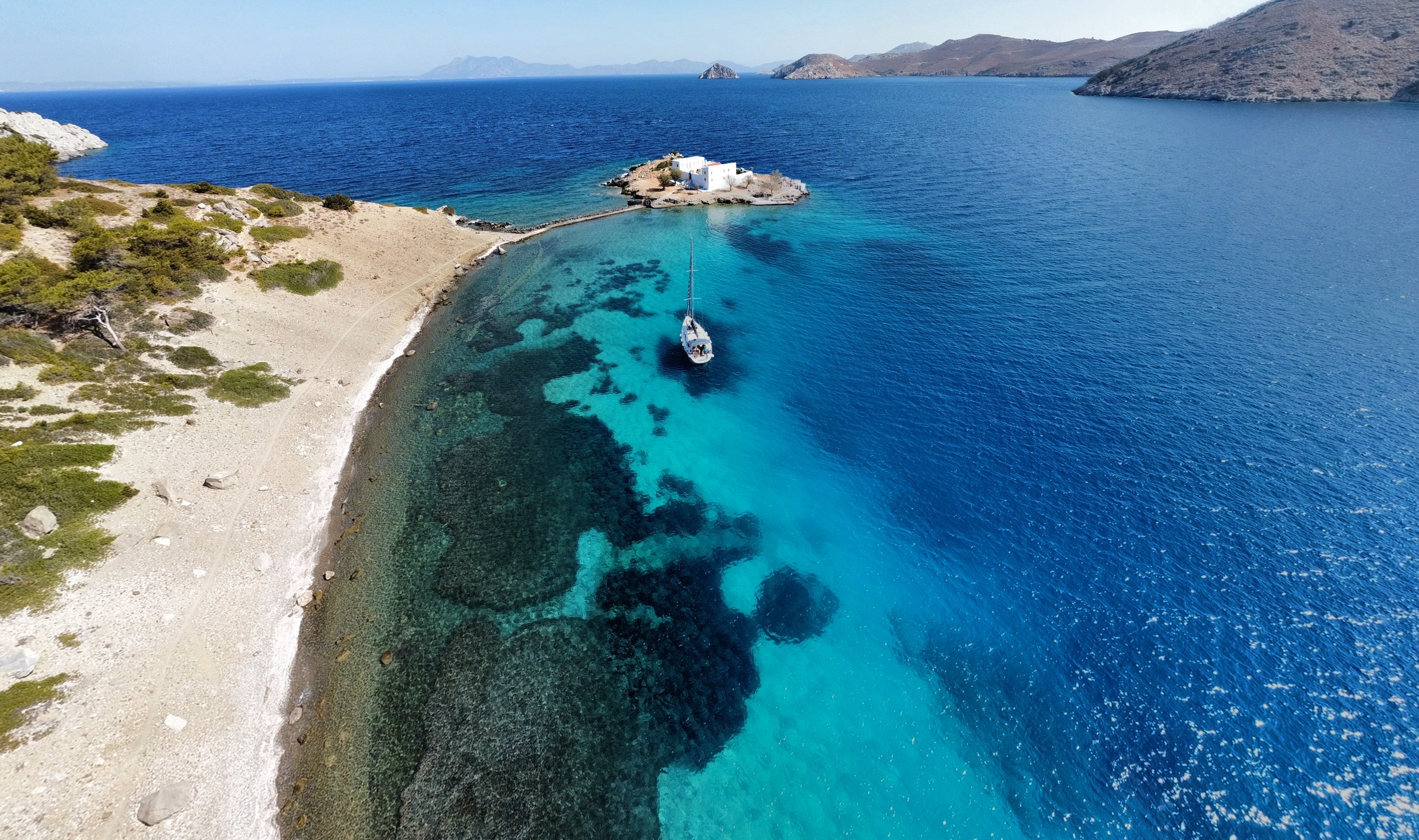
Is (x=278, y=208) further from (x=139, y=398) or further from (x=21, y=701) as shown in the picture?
(x=21, y=701)

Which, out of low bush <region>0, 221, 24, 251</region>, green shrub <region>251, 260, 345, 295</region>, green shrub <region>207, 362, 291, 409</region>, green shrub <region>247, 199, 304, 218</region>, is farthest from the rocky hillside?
low bush <region>0, 221, 24, 251</region>

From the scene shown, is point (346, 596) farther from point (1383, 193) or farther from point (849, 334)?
point (1383, 193)

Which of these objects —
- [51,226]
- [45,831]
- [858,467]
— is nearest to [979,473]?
[858,467]

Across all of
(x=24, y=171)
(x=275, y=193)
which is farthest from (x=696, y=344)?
(x=24, y=171)

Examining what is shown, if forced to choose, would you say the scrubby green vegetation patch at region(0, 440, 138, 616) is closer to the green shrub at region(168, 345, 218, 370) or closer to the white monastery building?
the green shrub at region(168, 345, 218, 370)

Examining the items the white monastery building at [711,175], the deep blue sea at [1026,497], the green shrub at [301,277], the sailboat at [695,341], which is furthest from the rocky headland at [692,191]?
the green shrub at [301,277]

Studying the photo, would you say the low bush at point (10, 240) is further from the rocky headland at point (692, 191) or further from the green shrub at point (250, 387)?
the rocky headland at point (692, 191)
